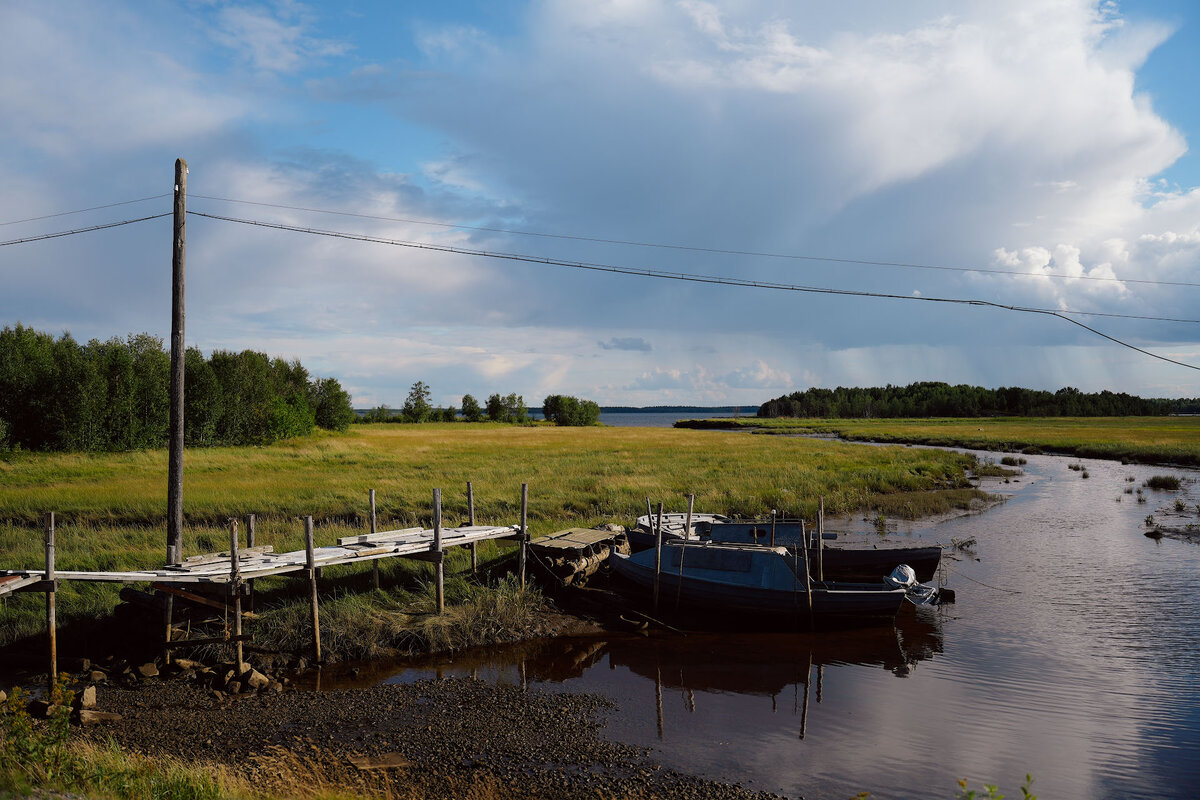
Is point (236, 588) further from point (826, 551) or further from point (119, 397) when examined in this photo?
point (119, 397)

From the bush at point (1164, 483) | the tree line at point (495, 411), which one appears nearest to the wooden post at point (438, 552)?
the bush at point (1164, 483)

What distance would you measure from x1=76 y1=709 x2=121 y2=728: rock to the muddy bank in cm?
18

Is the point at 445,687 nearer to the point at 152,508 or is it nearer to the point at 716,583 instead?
the point at 716,583

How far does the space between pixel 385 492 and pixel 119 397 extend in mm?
38958

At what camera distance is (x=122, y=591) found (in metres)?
15.7

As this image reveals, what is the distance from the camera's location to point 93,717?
11.6 meters

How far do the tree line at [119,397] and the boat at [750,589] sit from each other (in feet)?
181

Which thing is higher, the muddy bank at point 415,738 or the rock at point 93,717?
the rock at point 93,717

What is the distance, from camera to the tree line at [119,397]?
187 feet

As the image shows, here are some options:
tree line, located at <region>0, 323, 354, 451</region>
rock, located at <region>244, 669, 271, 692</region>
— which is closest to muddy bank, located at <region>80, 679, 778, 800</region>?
rock, located at <region>244, 669, 271, 692</region>

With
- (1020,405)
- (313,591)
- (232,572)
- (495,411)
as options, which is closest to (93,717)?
(232,572)

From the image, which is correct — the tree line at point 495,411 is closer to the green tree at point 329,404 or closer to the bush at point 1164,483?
the green tree at point 329,404

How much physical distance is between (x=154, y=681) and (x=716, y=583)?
11696 millimetres

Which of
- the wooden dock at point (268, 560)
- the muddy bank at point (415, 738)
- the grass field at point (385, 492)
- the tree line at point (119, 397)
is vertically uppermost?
the tree line at point (119, 397)
